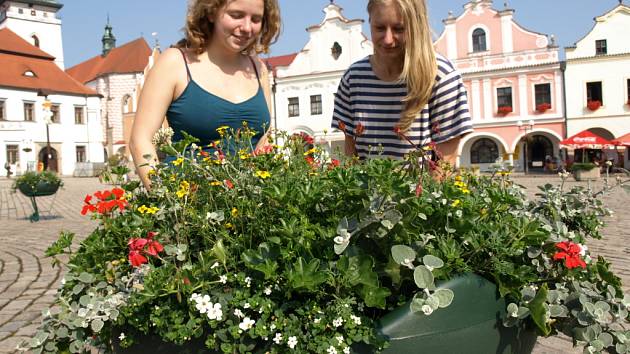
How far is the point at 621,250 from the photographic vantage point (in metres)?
4.98

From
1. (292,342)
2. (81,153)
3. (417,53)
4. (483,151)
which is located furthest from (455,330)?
(81,153)

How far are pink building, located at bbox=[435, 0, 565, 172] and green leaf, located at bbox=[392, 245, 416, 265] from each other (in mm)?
24196

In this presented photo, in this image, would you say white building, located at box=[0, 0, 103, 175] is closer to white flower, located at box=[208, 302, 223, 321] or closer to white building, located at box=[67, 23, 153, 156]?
white building, located at box=[67, 23, 153, 156]

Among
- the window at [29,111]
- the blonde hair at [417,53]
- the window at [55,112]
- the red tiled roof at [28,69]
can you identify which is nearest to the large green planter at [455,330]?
the blonde hair at [417,53]

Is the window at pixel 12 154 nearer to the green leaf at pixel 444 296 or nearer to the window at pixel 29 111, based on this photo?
the window at pixel 29 111

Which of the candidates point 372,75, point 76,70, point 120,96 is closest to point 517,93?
point 372,75

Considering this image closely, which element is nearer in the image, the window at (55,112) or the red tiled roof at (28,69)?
the red tiled roof at (28,69)

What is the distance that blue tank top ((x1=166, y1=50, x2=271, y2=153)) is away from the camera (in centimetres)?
197

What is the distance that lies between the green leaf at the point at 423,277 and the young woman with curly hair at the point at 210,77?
1.00 metres

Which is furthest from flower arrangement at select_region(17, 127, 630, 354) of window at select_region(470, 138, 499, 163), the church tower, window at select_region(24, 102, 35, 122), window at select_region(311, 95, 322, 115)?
the church tower

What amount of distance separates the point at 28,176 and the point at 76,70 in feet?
146

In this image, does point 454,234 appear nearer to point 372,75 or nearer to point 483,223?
point 483,223

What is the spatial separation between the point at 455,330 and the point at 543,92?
25628mm

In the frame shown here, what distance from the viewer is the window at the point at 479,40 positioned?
2519 cm
